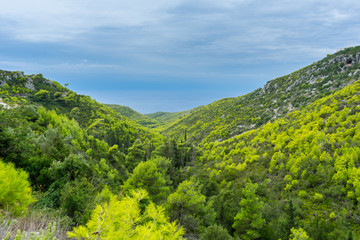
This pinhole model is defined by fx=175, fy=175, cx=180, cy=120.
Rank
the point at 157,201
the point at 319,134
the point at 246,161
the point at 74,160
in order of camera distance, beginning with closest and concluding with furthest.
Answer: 1. the point at 74,160
2. the point at 157,201
3. the point at 319,134
4. the point at 246,161

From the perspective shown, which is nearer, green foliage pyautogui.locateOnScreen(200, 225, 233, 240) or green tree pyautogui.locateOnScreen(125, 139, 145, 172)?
green foliage pyautogui.locateOnScreen(200, 225, 233, 240)

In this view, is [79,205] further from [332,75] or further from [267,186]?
[332,75]

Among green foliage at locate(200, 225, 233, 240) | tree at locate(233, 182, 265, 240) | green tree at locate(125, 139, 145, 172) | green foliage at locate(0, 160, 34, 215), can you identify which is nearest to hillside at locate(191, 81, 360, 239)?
tree at locate(233, 182, 265, 240)

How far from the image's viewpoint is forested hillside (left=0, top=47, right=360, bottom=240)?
13.9 feet

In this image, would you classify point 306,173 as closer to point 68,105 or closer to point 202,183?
point 202,183

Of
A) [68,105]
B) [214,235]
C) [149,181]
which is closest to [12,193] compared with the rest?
[214,235]

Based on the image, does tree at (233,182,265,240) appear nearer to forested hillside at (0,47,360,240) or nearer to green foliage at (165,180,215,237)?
forested hillside at (0,47,360,240)

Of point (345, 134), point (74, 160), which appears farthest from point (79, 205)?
point (345, 134)

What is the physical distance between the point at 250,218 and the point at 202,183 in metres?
9.96

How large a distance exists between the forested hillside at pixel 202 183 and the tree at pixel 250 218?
10cm

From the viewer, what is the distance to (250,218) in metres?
17.2

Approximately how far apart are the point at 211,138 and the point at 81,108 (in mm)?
48804

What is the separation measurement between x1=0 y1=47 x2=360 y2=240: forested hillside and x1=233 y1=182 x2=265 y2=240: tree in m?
0.10

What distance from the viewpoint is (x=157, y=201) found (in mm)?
18297
